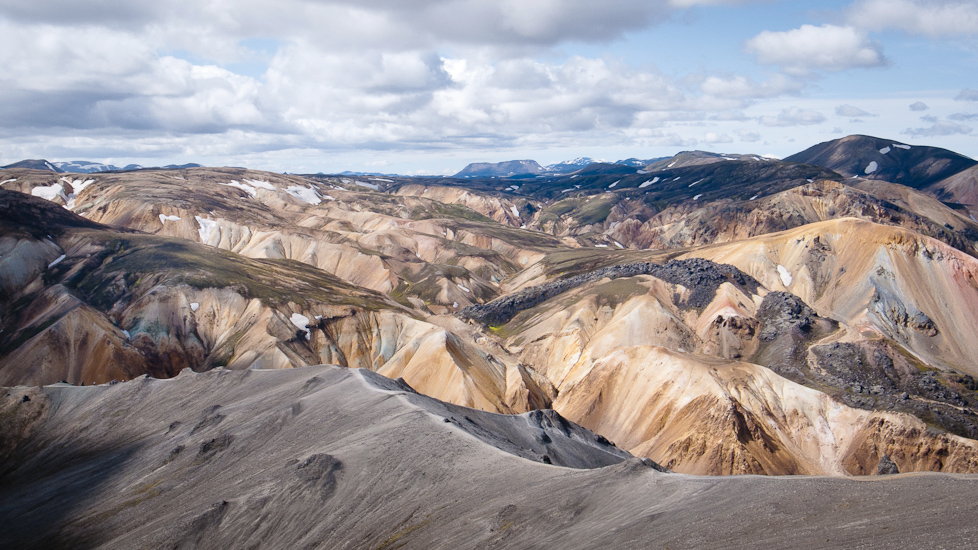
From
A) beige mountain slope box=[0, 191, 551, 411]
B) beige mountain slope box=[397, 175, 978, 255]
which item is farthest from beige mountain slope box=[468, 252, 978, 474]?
beige mountain slope box=[397, 175, 978, 255]

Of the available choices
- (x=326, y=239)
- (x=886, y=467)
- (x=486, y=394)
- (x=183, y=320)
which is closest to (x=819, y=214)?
(x=326, y=239)

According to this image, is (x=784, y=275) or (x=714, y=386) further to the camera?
(x=784, y=275)

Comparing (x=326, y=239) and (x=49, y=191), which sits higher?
(x=49, y=191)

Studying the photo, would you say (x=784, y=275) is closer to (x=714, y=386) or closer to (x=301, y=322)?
(x=714, y=386)

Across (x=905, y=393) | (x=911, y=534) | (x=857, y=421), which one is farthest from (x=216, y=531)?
(x=905, y=393)

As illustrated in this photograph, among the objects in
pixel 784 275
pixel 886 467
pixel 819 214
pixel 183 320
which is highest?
pixel 819 214

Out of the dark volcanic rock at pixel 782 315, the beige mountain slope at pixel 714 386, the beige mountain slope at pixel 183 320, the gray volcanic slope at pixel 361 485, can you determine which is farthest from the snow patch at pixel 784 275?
the gray volcanic slope at pixel 361 485

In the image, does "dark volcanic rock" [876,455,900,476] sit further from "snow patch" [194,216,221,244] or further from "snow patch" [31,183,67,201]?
"snow patch" [31,183,67,201]
